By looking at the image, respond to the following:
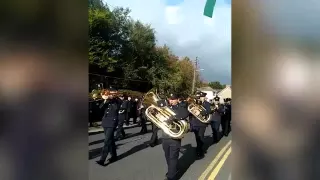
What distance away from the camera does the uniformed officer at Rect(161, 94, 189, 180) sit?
1.97 m

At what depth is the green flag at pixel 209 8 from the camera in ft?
5.08

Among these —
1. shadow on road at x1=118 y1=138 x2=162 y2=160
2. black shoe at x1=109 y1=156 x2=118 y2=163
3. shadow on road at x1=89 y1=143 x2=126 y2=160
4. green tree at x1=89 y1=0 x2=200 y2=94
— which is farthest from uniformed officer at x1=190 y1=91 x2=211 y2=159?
shadow on road at x1=89 y1=143 x2=126 y2=160

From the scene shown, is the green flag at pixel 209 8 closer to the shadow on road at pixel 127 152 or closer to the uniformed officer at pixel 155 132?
the uniformed officer at pixel 155 132

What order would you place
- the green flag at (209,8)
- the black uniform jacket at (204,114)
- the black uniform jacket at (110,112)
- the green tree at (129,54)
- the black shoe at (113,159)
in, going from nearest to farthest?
1. the green flag at (209,8)
2. the green tree at (129,54)
3. the black uniform jacket at (110,112)
4. the black shoe at (113,159)
5. the black uniform jacket at (204,114)

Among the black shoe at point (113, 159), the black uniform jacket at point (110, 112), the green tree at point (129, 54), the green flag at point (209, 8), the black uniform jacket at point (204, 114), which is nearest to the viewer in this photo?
the green flag at point (209, 8)

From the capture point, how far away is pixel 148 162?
77.0 inches

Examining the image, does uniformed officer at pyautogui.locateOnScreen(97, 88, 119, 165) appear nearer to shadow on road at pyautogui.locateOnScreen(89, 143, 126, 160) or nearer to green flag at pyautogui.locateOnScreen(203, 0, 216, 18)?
shadow on road at pyautogui.locateOnScreen(89, 143, 126, 160)

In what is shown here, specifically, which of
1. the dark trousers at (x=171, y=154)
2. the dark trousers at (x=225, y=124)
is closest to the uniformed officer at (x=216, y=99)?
the dark trousers at (x=225, y=124)

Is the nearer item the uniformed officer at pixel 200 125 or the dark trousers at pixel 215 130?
the uniformed officer at pixel 200 125
